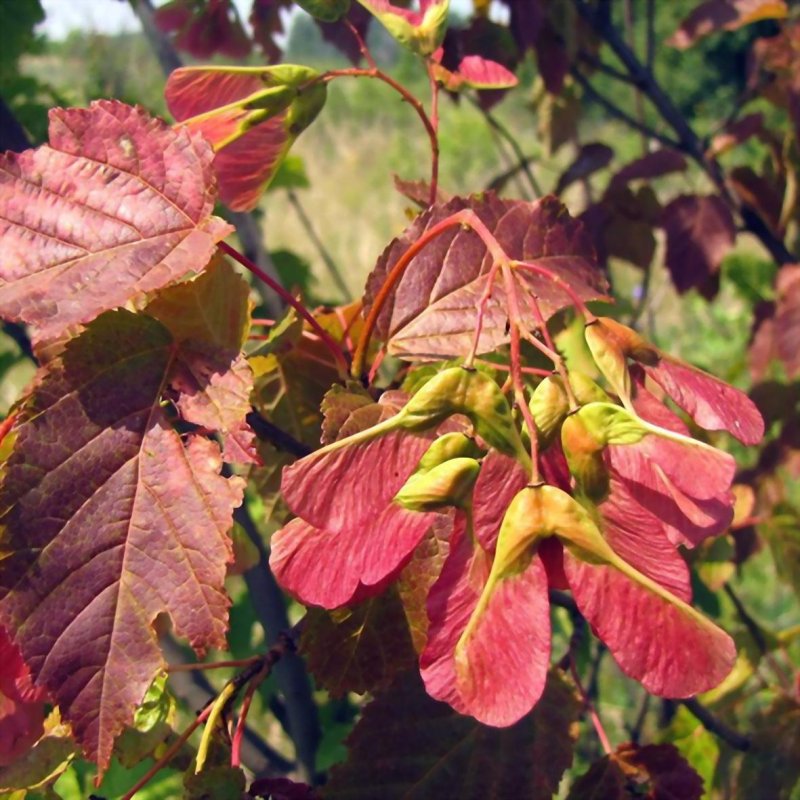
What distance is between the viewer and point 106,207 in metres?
0.68

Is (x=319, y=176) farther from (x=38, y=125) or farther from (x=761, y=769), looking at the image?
(x=761, y=769)

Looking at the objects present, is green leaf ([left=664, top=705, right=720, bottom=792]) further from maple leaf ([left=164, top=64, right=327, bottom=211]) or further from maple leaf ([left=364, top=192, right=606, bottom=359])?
maple leaf ([left=164, top=64, right=327, bottom=211])

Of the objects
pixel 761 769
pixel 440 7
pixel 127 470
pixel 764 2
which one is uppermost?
pixel 440 7

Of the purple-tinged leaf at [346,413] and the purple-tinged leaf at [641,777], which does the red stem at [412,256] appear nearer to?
the purple-tinged leaf at [346,413]

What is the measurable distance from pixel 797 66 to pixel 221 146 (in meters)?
1.32

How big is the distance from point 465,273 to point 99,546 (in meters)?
0.36

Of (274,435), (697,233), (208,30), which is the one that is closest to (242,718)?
(274,435)

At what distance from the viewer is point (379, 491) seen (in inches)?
21.8

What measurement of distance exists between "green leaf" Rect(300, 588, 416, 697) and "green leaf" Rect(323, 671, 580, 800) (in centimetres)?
11

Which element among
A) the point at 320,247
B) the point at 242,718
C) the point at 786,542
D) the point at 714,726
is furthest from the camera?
the point at 320,247

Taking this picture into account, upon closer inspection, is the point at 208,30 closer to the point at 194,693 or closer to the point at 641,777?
the point at 194,693

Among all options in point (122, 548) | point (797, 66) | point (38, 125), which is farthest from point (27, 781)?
point (797, 66)

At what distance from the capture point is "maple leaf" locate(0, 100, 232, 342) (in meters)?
0.64

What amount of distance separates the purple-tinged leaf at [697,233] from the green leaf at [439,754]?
40.1 inches
